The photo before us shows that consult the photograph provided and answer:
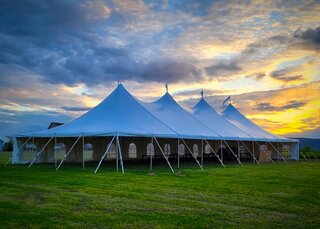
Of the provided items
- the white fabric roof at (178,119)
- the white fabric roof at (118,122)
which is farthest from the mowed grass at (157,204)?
the white fabric roof at (178,119)

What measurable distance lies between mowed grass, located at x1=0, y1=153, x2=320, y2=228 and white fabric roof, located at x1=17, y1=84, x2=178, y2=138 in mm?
4363

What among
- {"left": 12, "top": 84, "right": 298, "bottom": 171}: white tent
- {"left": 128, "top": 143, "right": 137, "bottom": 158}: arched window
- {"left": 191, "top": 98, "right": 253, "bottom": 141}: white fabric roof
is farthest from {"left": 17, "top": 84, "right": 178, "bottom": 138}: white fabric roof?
{"left": 128, "top": 143, "right": 137, "bottom": 158}: arched window

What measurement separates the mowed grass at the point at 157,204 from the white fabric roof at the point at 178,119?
6687mm

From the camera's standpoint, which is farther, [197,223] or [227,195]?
[227,195]

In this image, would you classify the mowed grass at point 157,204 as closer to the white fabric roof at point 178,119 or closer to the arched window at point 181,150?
the white fabric roof at point 178,119

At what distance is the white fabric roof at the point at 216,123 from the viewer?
21.0m

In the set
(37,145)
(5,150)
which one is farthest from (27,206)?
(5,150)

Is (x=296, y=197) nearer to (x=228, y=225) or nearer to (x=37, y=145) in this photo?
(x=228, y=225)

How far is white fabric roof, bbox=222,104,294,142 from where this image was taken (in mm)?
23795

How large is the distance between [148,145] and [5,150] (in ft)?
90.0

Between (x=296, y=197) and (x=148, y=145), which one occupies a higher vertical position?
(x=148, y=145)

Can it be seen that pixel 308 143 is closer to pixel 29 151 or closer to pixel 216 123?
pixel 216 123

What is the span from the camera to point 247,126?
25.4m

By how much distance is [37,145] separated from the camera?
815 inches
